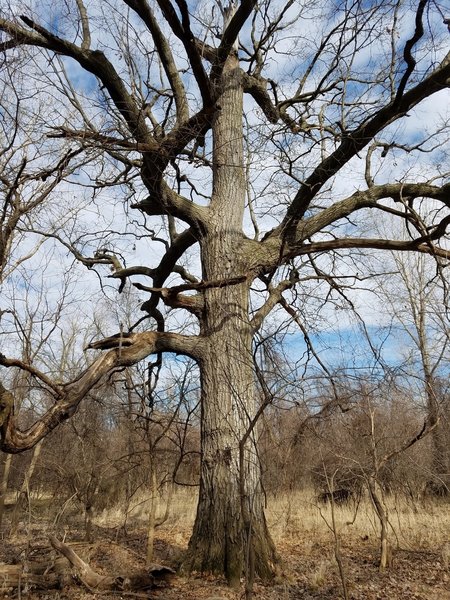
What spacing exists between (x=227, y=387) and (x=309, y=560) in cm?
252

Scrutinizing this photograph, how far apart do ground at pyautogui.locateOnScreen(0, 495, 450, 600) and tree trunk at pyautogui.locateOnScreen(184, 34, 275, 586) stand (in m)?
0.29

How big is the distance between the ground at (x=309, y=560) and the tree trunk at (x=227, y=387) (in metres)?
0.29

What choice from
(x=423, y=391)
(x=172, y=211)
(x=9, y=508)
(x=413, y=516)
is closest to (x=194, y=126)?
(x=172, y=211)

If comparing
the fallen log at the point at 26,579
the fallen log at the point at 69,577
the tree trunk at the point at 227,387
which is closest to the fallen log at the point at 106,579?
the fallen log at the point at 69,577

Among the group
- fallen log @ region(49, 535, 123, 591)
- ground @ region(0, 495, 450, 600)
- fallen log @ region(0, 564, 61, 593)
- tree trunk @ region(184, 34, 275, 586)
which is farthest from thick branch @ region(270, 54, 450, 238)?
fallen log @ region(0, 564, 61, 593)

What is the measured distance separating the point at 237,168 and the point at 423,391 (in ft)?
12.0

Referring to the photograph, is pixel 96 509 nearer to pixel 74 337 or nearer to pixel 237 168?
pixel 74 337

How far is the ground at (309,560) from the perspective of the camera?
4094 mm

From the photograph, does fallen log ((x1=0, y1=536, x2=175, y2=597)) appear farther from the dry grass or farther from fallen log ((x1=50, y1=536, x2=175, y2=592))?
the dry grass

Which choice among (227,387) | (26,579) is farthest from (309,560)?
(26,579)

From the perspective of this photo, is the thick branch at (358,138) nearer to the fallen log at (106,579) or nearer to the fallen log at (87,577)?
the fallen log at (106,579)

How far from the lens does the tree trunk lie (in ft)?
14.6

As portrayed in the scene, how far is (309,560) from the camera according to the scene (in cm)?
565

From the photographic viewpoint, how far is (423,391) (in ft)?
18.6
